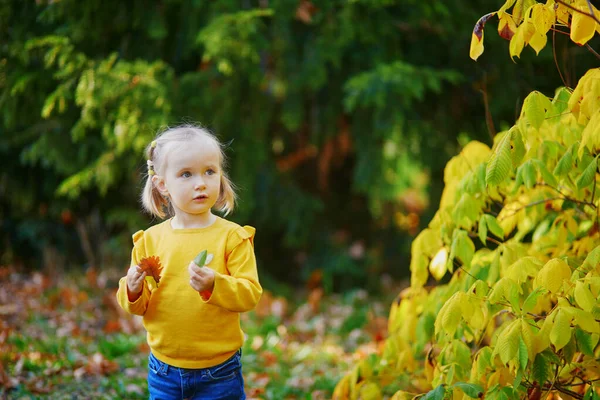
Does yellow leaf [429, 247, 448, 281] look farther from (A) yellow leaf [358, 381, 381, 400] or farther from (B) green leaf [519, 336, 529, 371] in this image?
(B) green leaf [519, 336, 529, 371]

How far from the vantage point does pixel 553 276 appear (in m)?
2.16

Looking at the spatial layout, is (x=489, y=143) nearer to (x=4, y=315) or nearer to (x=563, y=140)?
(x=563, y=140)

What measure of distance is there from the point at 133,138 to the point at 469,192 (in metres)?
2.78

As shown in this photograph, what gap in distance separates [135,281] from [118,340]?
257 cm

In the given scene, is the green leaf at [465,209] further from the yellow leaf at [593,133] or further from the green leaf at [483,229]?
the yellow leaf at [593,133]

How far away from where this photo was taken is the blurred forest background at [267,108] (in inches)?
179

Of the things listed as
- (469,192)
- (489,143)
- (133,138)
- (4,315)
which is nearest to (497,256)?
(469,192)

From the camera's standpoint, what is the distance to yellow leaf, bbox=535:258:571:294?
84.7 inches

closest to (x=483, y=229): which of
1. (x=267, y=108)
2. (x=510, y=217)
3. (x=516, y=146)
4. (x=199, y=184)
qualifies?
(x=516, y=146)

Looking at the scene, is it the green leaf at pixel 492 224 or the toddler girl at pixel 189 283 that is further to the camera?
the green leaf at pixel 492 224

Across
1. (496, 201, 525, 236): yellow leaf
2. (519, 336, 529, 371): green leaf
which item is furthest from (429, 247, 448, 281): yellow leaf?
(519, 336, 529, 371): green leaf

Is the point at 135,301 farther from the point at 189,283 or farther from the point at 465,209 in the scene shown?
the point at 465,209

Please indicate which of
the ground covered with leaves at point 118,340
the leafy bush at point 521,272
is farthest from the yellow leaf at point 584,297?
the ground covered with leaves at point 118,340

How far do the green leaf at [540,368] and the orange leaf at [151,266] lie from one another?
1364 mm
